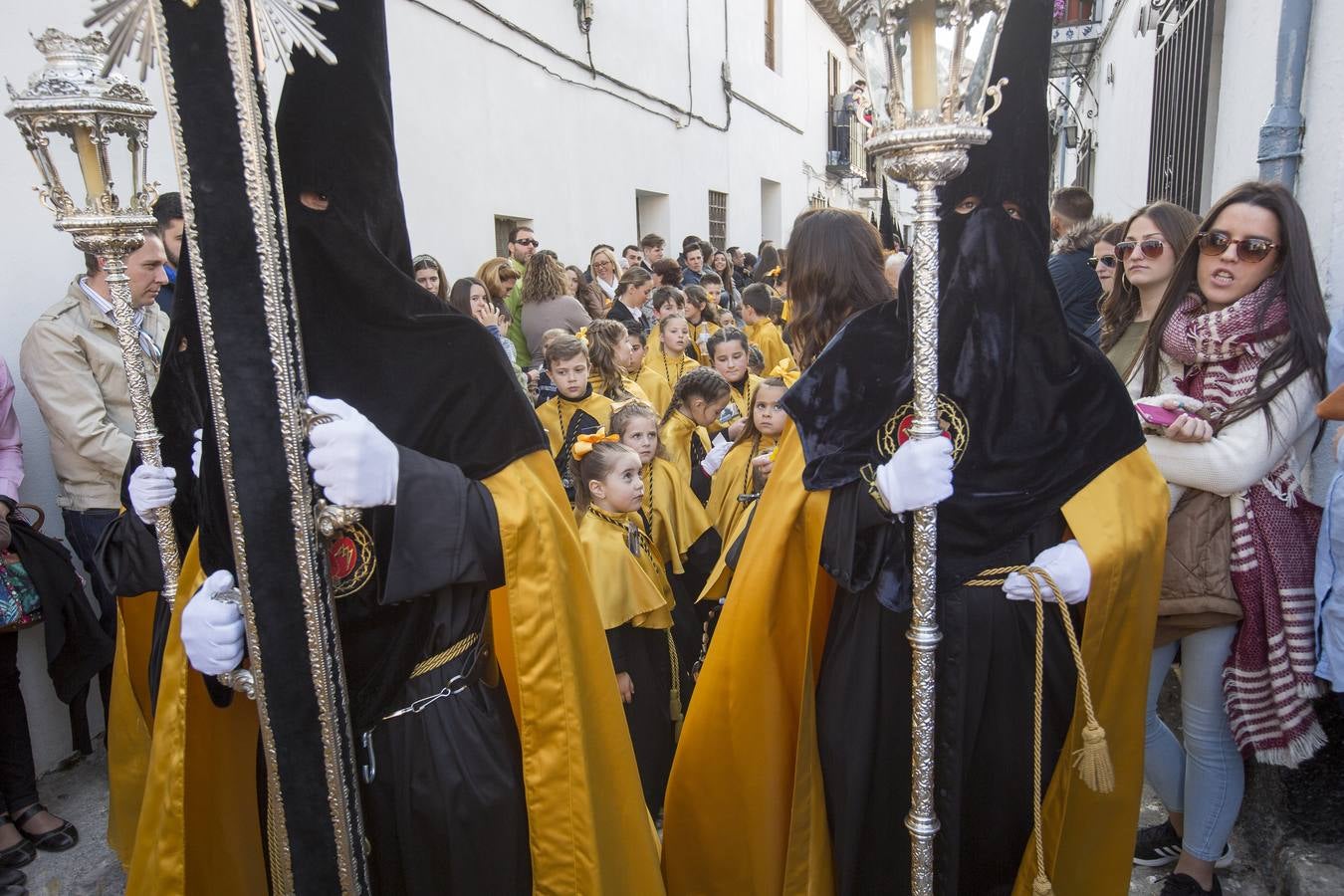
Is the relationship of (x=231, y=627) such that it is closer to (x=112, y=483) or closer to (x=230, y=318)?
(x=230, y=318)

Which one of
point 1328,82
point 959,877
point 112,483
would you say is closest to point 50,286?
point 112,483

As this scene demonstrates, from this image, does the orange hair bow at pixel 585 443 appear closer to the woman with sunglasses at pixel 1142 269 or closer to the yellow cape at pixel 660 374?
the woman with sunglasses at pixel 1142 269

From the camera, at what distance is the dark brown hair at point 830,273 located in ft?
8.30

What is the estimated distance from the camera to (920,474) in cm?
Answer: 197

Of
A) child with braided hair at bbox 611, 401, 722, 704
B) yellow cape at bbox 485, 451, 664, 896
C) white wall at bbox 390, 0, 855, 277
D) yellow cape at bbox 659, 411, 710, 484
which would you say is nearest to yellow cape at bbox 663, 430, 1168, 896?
yellow cape at bbox 485, 451, 664, 896

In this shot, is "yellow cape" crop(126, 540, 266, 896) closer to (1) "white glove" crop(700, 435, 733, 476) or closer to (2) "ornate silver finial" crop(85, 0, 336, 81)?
(2) "ornate silver finial" crop(85, 0, 336, 81)

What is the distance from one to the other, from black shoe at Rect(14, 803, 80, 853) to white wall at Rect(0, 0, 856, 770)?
0.55 m

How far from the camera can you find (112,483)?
386 centimetres

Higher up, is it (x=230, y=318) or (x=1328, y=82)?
(x=1328, y=82)

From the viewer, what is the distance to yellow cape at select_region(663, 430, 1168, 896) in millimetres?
2293

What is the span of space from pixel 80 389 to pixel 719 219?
13.0 meters

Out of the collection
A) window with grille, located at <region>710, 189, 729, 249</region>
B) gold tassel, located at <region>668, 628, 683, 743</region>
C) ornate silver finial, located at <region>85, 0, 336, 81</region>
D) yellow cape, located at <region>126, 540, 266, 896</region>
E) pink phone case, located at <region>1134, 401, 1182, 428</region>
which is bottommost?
gold tassel, located at <region>668, 628, 683, 743</region>

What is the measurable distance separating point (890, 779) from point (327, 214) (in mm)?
1874

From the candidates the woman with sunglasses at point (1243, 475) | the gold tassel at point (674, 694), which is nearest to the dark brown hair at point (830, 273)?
the woman with sunglasses at point (1243, 475)
